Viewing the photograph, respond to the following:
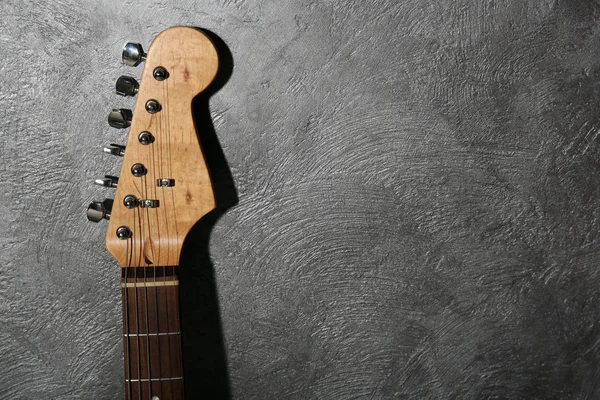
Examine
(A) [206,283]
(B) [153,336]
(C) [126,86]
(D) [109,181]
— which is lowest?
(B) [153,336]

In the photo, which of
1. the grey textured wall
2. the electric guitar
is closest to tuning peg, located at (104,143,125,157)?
the electric guitar

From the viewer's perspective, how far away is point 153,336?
45.1 inches

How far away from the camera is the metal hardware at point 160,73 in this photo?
1088mm

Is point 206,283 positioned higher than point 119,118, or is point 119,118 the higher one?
point 119,118

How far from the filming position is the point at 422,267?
4.18ft

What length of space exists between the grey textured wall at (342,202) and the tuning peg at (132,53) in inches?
4.4

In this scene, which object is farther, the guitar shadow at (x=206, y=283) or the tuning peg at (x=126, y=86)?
the guitar shadow at (x=206, y=283)

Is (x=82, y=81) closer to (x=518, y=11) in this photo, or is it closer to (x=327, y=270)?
(x=327, y=270)

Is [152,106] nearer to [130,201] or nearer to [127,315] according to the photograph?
[130,201]

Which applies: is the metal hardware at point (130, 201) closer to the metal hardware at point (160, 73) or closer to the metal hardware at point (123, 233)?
the metal hardware at point (123, 233)

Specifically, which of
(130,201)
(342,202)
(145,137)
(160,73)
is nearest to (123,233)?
(130,201)

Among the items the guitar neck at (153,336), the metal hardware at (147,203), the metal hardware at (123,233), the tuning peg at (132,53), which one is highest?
the tuning peg at (132,53)

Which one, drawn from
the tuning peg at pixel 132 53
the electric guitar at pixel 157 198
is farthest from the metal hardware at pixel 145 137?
the tuning peg at pixel 132 53

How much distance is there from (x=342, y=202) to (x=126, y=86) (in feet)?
1.42
